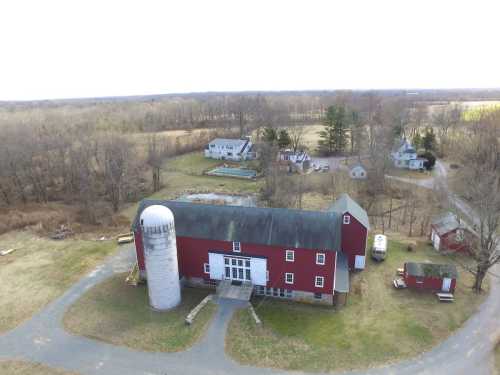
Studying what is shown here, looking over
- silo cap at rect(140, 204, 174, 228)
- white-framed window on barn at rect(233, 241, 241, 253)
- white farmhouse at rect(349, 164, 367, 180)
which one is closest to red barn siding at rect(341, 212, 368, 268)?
white-framed window on barn at rect(233, 241, 241, 253)

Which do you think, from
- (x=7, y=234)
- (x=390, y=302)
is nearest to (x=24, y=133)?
(x=7, y=234)

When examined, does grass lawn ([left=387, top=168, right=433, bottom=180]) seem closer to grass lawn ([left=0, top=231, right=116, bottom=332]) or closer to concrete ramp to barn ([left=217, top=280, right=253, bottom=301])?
concrete ramp to barn ([left=217, top=280, right=253, bottom=301])

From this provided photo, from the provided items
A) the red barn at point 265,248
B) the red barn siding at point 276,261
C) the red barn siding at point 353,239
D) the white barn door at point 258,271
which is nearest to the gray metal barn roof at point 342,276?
the red barn at point 265,248

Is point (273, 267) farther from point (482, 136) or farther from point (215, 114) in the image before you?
point (215, 114)

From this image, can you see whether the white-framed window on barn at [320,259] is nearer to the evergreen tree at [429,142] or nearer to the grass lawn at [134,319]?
the grass lawn at [134,319]

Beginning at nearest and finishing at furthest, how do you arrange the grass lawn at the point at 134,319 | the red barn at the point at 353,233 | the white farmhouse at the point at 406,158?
1. the grass lawn at the point at 134,319
2. the red barn at the point at 353,233
3. the white farmhouse at the point at 406,158

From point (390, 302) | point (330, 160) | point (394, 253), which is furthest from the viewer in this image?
point (330, 160)

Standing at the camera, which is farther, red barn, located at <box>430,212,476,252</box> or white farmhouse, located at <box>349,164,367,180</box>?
white farmhouse, located at <box>349,164,367,180</box>
